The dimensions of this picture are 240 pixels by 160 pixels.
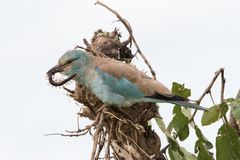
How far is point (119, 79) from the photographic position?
425 cm

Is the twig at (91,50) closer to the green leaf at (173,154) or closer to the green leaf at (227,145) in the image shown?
the green leaf at (173,154)

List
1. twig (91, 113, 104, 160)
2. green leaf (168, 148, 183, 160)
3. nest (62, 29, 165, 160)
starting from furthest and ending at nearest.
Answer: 1. green leaf (168, 148, 183, 160)
2. nest (62, 29, 165, 160)
3. twig (91, 113, 104, 160)

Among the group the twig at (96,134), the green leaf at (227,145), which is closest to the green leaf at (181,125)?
the green leaf at (227,145)

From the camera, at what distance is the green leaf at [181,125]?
187 inches

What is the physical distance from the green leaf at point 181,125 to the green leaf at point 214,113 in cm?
13

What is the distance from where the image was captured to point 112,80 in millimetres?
4273

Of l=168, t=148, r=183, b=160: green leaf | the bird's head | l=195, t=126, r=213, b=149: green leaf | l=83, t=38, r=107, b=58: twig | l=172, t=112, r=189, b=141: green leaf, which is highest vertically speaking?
l=83, t=38, r=107, b=58: twig

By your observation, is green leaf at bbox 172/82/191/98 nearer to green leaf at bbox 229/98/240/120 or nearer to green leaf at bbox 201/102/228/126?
green leaf at bbox 201/102/228/126

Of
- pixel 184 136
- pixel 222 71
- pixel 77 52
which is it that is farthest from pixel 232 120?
pixel 77 52

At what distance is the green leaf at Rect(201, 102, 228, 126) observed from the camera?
446cm

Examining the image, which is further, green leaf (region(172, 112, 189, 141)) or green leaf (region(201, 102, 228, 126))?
green leaf (region(172, 112, 189, 141))

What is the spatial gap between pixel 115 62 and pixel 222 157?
2.62 feet

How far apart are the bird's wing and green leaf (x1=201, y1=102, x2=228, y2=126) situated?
1.16ft

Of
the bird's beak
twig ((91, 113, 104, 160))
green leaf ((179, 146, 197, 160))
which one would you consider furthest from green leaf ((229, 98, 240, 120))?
the bird's beak
